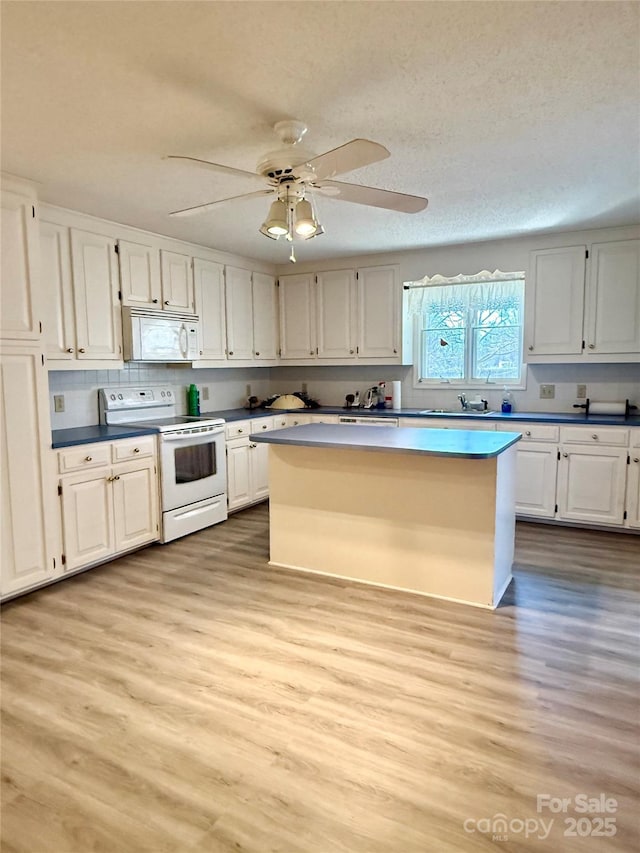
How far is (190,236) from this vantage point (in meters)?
4.33

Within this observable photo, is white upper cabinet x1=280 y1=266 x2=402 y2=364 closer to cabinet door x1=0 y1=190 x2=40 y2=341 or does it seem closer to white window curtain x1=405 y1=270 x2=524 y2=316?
white window curtain x1=405 y1=270 x2=524 y2=316

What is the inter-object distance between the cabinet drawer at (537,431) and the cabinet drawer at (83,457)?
10.3ft

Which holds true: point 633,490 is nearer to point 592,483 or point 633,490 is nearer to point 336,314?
point 592,483

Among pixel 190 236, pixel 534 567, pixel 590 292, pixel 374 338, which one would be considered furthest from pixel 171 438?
pixel 590 292

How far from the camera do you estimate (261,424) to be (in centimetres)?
508

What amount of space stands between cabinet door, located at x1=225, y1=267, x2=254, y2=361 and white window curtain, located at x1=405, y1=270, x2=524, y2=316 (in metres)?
1.61

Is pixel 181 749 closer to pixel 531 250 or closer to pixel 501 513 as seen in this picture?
pixel 501 513

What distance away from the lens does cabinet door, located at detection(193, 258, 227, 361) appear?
4691 millimetres

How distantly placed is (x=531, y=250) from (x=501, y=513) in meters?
2.67

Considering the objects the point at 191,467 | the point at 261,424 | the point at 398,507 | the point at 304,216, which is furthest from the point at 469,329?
the point at 304,216

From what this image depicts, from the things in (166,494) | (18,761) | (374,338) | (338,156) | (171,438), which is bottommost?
(18,761)

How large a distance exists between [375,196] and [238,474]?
2.99 m

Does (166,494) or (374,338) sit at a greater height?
(374,338)

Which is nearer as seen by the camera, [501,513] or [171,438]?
[501,513]
